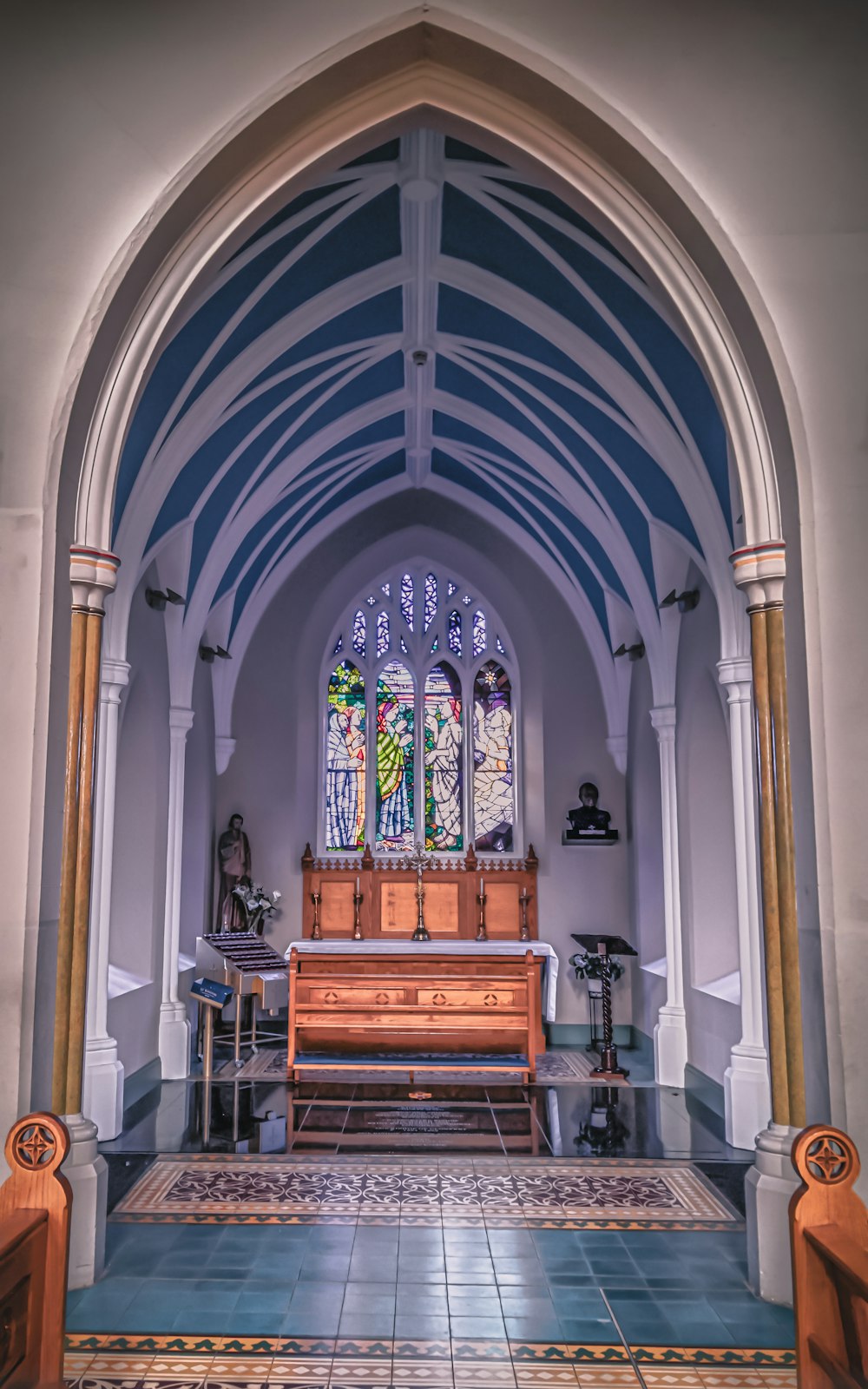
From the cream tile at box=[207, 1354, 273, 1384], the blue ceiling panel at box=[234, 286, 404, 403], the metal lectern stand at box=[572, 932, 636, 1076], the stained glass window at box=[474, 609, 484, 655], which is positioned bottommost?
the cream tile at box=[207, 1354, 273, 1384]

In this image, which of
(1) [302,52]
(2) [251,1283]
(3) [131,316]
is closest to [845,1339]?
(2) [251,1283]

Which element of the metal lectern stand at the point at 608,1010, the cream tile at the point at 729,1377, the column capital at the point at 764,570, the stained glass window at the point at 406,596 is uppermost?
the stained glass window at the point at 406,596

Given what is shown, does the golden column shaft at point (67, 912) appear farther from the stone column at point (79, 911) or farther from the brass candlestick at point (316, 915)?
the brass candlestick at point (316, 915)

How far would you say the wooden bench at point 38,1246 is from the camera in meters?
2.76

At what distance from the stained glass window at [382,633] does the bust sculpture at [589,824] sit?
290 cm

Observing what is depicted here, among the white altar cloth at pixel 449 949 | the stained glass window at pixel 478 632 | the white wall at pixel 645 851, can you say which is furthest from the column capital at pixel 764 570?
the stained glass window at pixel 478 632

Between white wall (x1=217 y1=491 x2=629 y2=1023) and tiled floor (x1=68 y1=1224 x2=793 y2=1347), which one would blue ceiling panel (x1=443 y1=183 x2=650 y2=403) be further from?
tiled floor (x1=68 y1=1224 x2=793 y2=1347)

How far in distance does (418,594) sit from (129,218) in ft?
27.6

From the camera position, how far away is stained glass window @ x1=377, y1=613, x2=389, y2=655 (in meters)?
12.4

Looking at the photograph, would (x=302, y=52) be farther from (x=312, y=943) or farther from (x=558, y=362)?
(x=312, y=943)

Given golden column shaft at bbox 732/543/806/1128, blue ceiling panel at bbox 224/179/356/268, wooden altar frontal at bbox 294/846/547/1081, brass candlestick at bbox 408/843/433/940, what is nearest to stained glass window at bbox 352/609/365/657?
brass candlestick at bbox 408/843/433/940

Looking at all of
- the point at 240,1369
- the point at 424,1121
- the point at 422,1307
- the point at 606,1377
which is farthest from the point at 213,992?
the point at 606,1377

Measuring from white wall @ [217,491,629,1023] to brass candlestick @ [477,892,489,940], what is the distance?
632 mm

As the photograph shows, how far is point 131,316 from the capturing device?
444 cm
